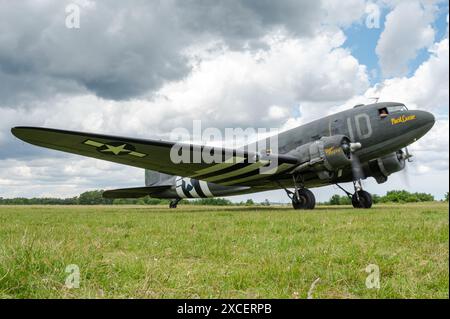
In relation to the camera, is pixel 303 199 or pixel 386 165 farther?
pixel 386 165

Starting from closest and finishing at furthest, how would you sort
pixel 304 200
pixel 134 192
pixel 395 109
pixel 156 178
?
pixel 395 109 < pixel 304 200 < pixel 134 192 < pixel 156 178

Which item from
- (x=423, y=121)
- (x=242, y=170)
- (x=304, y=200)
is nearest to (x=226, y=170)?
(x=242, y=170)

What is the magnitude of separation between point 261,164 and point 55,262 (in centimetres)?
1443

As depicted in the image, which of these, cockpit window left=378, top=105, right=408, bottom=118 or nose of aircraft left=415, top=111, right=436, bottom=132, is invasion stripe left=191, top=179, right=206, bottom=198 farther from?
nose of aircraft left=415, top=111, right=436, bottom=132

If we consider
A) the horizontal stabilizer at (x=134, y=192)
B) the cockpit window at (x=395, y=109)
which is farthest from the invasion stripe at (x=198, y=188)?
the cockpit window at (x=395, y=109)

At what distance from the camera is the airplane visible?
49.0 feet

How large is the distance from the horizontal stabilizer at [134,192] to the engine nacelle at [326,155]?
43.4 feet

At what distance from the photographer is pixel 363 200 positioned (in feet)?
61.4

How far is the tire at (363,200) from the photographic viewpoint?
18.5 metres

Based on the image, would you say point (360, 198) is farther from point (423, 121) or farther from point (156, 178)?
point (156, 178)

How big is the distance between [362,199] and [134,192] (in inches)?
626

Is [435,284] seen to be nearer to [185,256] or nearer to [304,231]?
[185,256]

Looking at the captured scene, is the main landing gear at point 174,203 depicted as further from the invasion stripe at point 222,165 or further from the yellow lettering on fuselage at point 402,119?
the yellow lettering on fuselage at point 402,119
